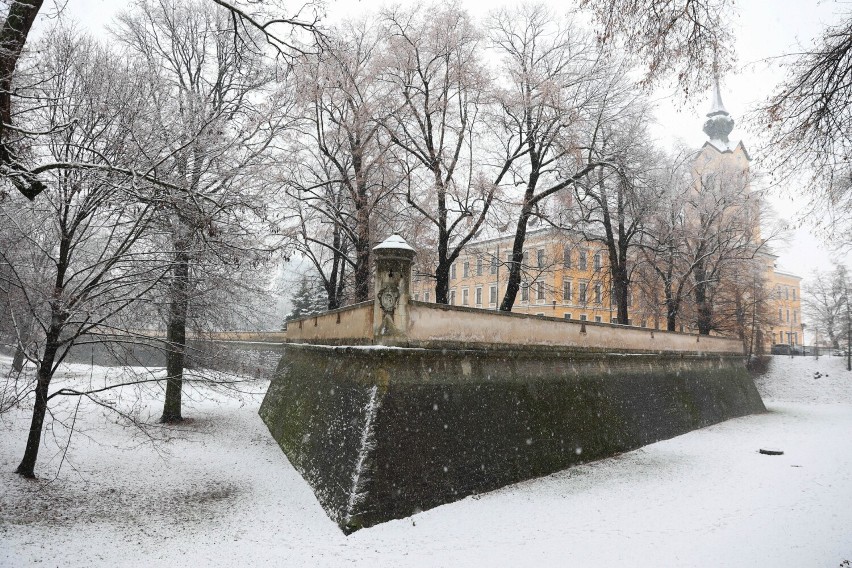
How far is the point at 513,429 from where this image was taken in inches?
345

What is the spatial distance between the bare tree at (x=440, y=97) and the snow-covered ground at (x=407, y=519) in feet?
22.2

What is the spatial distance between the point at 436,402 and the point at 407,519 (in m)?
1.84

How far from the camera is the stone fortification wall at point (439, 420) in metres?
6.86

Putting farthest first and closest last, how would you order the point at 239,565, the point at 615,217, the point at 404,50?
the point at 615,217 → the point at 404,50 → the point at 239,565

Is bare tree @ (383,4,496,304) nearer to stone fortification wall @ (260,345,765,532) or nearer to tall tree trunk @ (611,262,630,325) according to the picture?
stone fortification wall @ (260,345,765,532)

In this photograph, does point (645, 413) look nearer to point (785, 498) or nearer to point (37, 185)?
point (785, 498)

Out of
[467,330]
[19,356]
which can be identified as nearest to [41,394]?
[467,330]

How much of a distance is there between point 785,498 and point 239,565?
9061 mm

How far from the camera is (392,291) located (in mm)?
7727

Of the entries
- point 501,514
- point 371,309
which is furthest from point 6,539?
point 501,514

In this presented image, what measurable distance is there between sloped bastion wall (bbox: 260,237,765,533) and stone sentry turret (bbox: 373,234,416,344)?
0.06 feet

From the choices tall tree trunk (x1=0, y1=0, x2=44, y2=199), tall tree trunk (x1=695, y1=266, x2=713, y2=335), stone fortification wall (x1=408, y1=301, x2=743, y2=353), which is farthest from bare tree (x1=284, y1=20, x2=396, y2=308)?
tall tree trunk (x1=695, y1=266, x2=713, y2=335)

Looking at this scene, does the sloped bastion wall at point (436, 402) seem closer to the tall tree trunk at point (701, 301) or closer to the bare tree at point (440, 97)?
the bare tree at point (440, 97)

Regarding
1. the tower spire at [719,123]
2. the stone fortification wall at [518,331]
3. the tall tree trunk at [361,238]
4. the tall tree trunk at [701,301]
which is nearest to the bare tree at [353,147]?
the tall tree trunk at [361,238]
